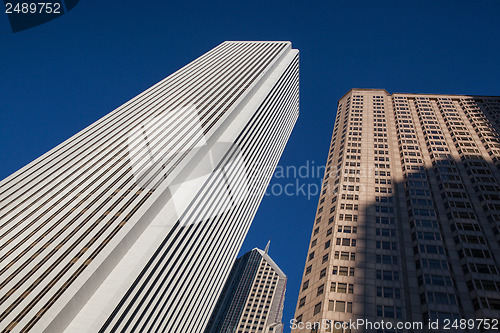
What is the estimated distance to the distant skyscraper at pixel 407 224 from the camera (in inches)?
1785

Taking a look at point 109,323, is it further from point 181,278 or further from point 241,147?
point 241,147

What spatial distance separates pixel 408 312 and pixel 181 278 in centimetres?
3491

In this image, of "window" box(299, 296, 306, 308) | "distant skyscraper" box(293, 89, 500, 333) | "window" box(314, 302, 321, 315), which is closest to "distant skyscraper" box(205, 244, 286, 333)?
"distant skyscraper" box(293, 89, 500, 333)

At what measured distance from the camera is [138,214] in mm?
53219

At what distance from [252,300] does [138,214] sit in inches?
4926

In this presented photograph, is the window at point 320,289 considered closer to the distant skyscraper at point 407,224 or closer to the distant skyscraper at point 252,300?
the distant skyscraper at point 407,224

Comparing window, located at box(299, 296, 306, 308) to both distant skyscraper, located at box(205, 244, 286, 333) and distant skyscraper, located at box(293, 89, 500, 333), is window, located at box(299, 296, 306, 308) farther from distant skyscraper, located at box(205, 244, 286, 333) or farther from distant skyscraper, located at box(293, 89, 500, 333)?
distant skyscraper, located at box(205, 244, 286, 333)

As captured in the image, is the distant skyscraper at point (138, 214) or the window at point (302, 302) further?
the window at point (302, 302)

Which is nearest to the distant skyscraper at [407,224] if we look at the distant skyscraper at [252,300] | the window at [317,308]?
the window at [317,308]

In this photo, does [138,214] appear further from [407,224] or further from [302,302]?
[407,224]

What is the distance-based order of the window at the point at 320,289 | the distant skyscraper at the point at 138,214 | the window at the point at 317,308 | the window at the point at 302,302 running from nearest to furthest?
the distant skyscraper at the point at 138,214, the window at the point at 317,308, the window at the point at 320,289, the window at the point at 302,302

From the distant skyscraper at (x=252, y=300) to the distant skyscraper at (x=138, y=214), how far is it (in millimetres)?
77210

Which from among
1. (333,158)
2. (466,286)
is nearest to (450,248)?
(466,286)

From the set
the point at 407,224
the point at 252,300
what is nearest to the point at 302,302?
the point at 407,224
